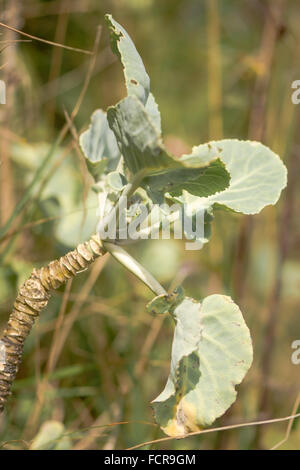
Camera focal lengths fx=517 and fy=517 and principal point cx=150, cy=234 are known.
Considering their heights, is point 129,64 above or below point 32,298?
above

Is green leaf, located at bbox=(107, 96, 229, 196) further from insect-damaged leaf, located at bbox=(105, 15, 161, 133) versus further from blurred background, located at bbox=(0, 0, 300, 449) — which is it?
blurred background, located at bbox=(0, 0, 300, 449)

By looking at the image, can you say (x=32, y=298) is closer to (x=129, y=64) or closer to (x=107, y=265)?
(x=129, y=64)

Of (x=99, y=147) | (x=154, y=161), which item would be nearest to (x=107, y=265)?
(x=99, y=147)

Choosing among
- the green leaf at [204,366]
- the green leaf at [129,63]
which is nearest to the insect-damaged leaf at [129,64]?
the green leaf at [129,63]

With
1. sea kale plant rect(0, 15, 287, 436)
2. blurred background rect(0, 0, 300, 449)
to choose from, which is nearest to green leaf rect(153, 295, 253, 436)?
sea kale plant rect(0, 15, 287, 436)

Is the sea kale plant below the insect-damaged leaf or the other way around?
below

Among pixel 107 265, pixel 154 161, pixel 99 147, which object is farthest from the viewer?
pixel 107 265

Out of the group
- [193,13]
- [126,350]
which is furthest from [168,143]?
[193,13]
